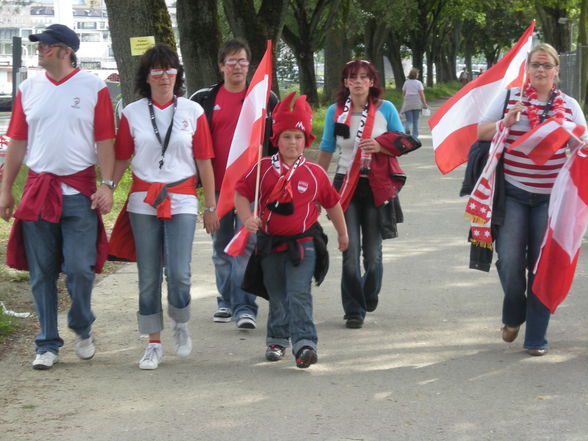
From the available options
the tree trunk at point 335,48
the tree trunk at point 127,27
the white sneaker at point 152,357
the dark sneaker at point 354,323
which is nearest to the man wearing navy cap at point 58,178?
the white sneaker at point 152,357

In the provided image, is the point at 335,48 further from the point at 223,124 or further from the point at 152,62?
the point at 152,62

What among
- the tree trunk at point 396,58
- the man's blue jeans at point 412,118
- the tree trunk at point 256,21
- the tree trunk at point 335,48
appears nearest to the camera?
the tree trunk at point 256,21

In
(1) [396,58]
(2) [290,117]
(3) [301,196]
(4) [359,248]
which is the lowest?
(4) [359,248]

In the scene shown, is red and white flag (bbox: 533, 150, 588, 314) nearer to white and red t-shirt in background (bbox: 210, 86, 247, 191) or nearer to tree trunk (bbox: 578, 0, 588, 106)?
white and red t-shirt in background (bbox: 210, 86, 247, 191)

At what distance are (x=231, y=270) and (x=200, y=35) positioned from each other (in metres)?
8.79

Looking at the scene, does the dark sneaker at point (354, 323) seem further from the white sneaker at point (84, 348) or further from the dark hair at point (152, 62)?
the dark hair at point (152, 62)

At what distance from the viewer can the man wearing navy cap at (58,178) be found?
19.3ft

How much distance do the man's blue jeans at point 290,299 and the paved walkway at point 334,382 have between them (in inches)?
7.2

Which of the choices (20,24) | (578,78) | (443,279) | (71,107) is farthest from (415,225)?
(20,24)

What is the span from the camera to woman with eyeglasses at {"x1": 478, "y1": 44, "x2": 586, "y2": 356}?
6168 mm

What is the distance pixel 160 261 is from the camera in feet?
20.3

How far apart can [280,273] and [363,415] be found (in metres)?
1.28

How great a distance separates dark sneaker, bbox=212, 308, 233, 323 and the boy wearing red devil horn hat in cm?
120

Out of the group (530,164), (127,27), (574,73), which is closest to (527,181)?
(530,164)
